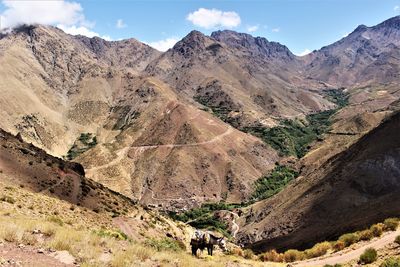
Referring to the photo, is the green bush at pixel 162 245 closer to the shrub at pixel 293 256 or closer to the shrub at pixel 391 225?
the shrub at pixel 293 256

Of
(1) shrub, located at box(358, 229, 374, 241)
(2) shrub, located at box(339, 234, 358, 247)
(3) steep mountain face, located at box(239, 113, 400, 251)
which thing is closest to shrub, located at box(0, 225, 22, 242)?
(2) shrub, located at box(339, 234, 358, 247)

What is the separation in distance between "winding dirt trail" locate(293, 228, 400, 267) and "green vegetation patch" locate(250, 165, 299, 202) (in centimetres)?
13112

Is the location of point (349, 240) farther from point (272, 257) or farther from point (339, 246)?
point (272, 257)

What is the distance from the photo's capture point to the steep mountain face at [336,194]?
86.8 metres

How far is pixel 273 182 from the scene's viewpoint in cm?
17700

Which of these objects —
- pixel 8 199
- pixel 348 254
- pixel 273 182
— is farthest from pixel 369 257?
pixel 273 182

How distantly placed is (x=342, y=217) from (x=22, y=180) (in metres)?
56.0

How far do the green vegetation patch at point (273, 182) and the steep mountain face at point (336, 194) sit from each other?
45641 mm

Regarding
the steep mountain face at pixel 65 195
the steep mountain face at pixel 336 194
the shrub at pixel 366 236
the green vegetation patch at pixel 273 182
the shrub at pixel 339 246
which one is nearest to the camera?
the shrub at pixel 339 246

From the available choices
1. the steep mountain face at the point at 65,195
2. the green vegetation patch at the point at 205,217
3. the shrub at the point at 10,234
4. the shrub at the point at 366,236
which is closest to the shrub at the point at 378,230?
the shrub at the point at 366,236

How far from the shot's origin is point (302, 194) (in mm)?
109375

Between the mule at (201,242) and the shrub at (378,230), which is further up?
the shrub at (378,230)

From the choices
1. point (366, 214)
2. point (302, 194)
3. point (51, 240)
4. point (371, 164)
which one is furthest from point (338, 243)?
point (302, 194)

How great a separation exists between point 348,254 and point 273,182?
506ft
